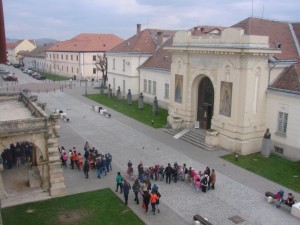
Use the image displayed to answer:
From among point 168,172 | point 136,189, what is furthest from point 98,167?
point 168,172

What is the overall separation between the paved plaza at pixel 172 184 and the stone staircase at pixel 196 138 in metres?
0.55

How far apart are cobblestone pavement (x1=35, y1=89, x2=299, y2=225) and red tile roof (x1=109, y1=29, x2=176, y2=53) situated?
471 inches

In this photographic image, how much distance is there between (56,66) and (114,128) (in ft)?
210

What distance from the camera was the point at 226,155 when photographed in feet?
90.4

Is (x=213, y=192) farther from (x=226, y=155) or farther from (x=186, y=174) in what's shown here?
(x=226, y=155)

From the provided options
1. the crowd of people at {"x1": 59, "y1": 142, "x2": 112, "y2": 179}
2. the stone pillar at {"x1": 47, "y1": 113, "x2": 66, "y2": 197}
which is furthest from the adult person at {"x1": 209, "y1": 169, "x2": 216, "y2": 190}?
the stone pillar at {"x1": 47, "y1": 113, "x2": 66, "y2": 197}

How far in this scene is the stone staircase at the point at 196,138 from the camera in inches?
1147

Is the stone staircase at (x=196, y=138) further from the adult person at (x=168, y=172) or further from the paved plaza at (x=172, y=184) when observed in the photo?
the adult person at (x=168, y=172)

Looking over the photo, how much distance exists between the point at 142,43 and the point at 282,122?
28.4m

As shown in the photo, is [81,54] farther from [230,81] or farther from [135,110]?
[230,81]

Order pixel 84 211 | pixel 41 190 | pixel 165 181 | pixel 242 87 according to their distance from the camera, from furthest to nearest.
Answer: pixel 242 87 → pixel 165 181 → pixel 41 190 → pixel 84 211

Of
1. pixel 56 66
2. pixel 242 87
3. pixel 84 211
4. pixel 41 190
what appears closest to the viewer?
pixel 84 211

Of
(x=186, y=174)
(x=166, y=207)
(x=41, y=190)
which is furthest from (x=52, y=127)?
(x=186, y=174)

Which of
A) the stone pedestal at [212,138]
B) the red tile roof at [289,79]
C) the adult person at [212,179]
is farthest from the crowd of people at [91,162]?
the red tile roof at [289,79]
